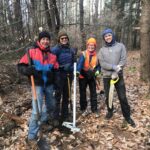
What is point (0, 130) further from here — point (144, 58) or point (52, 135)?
point (144, 58)

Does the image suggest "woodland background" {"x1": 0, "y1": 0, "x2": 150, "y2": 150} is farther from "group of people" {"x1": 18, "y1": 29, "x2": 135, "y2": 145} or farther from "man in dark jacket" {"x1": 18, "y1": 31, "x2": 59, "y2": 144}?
"man in dark jacket" {"x1": 18, "y1": 31, "x2": 59, "y2": 144}

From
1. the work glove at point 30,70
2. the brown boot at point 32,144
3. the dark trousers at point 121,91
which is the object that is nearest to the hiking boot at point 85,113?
the dark trousers at point 121,91

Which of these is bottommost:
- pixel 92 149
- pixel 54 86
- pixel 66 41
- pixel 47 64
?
pixel 92 149

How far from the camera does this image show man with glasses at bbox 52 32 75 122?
21.2ft

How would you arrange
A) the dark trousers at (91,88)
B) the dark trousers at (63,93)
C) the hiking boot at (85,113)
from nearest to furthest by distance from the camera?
1. the dark trousers at (63,93)
2. the dark trousers at (91,88)
3. the hiking boot at (85,113)

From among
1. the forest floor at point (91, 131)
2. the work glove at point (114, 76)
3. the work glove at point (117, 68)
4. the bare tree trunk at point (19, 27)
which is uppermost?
the bare tree trunk at point (19, 27)

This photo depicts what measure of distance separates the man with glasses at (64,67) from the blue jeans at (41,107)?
0.30 meters

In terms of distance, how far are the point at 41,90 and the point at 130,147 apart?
235 centimetres

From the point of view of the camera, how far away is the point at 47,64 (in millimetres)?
5973

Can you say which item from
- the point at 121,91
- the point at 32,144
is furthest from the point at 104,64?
the point at 32,144

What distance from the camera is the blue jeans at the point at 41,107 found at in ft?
19.6

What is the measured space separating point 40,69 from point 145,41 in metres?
5.42

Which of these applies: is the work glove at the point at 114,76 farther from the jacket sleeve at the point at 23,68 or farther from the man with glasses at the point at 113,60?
the jacket sleeve at the point at 23,68

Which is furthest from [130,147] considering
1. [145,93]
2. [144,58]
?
[144,58]
